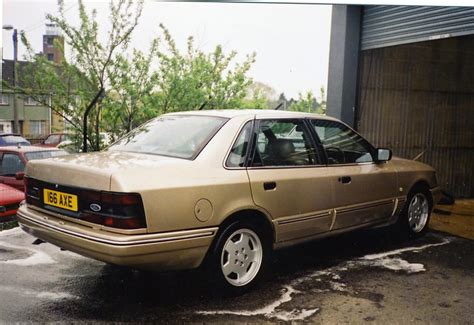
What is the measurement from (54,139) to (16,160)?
0.49 metres

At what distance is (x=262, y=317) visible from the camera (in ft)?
9.10

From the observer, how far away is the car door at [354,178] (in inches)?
149

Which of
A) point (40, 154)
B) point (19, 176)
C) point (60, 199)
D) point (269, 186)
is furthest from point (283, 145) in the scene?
point (19, 176)

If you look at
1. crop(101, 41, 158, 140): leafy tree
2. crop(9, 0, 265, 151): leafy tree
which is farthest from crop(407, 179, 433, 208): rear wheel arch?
crop(101, 41, 158, 140): leafy tree

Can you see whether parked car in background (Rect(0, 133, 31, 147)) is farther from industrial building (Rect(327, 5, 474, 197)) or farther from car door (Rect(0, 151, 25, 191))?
industrial building (Rect(327, 5, 474, 197))

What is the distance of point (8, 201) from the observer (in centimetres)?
395

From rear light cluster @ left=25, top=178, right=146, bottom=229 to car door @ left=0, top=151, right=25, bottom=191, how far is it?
1345mm

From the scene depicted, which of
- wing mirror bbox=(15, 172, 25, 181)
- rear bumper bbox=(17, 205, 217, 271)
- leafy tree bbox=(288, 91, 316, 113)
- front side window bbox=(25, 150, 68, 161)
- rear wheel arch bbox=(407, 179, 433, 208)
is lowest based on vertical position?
rear bumper bbox=(17, 205, 217, 271)

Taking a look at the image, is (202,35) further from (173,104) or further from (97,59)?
(97,59)

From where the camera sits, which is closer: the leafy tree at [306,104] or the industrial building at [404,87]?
the leafy tree at [306,104]

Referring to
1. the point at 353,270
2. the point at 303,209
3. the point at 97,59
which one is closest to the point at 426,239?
the point at 353,270

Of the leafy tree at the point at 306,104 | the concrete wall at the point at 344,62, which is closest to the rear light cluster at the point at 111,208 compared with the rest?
the leafy tree at the point at 306,104

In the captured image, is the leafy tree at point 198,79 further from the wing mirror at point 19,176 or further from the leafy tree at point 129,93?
the wing mirror at point 19,176

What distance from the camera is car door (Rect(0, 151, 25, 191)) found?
3.79 meters
